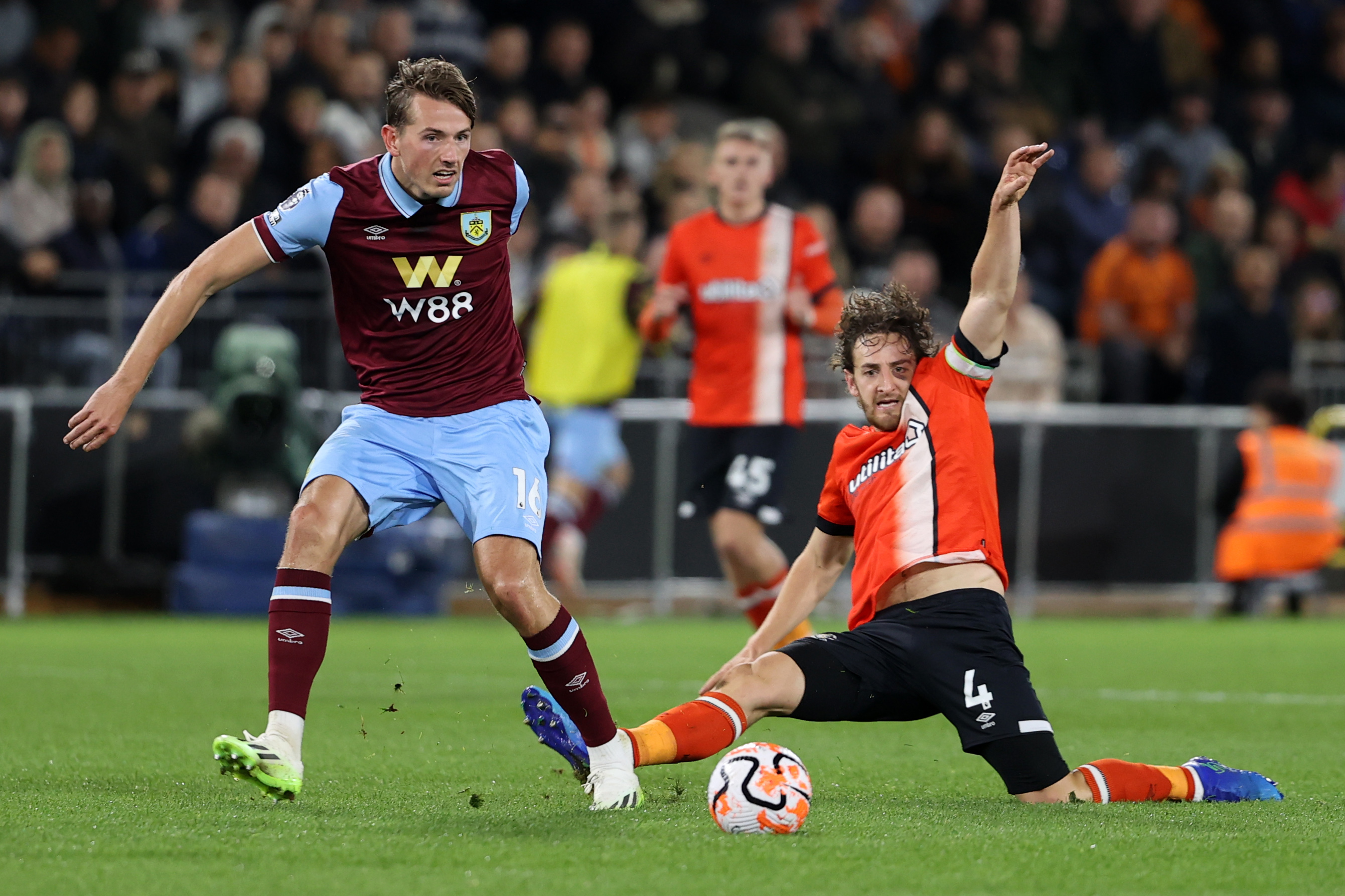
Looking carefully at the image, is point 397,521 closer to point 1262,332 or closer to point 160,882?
point 160,882

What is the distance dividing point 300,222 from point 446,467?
0.80m

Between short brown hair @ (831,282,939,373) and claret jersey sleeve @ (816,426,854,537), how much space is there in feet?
0.99

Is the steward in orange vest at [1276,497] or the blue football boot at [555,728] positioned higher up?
the steward in orange vest at [1276,497]

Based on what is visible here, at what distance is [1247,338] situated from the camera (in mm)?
15086

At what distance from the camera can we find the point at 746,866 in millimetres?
4133

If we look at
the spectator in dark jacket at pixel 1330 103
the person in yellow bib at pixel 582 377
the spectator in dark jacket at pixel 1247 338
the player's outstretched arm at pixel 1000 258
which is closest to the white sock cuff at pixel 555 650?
the player's outstretched arm at pixel 1000 258

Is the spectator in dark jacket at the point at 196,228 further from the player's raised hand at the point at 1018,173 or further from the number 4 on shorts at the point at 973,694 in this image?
the number 4 on shorts at the point at 973,694

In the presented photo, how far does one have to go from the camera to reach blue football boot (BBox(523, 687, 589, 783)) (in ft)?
17.3

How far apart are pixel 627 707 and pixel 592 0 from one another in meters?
10.4

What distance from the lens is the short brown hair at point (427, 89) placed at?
5.30m

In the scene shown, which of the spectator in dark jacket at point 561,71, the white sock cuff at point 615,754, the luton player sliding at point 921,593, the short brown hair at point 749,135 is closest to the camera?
the white sock cuff at point 615,754

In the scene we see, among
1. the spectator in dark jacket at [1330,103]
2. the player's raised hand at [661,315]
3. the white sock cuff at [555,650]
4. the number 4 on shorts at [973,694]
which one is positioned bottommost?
the number 4 on shorts at [973,694]

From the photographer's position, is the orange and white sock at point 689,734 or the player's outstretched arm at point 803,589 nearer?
the orange and white sock at point 689,734

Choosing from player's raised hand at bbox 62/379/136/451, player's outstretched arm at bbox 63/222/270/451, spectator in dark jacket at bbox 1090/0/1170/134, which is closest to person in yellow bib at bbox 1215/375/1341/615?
spectator in dark jacket at bbox 1090/0/1170/134
